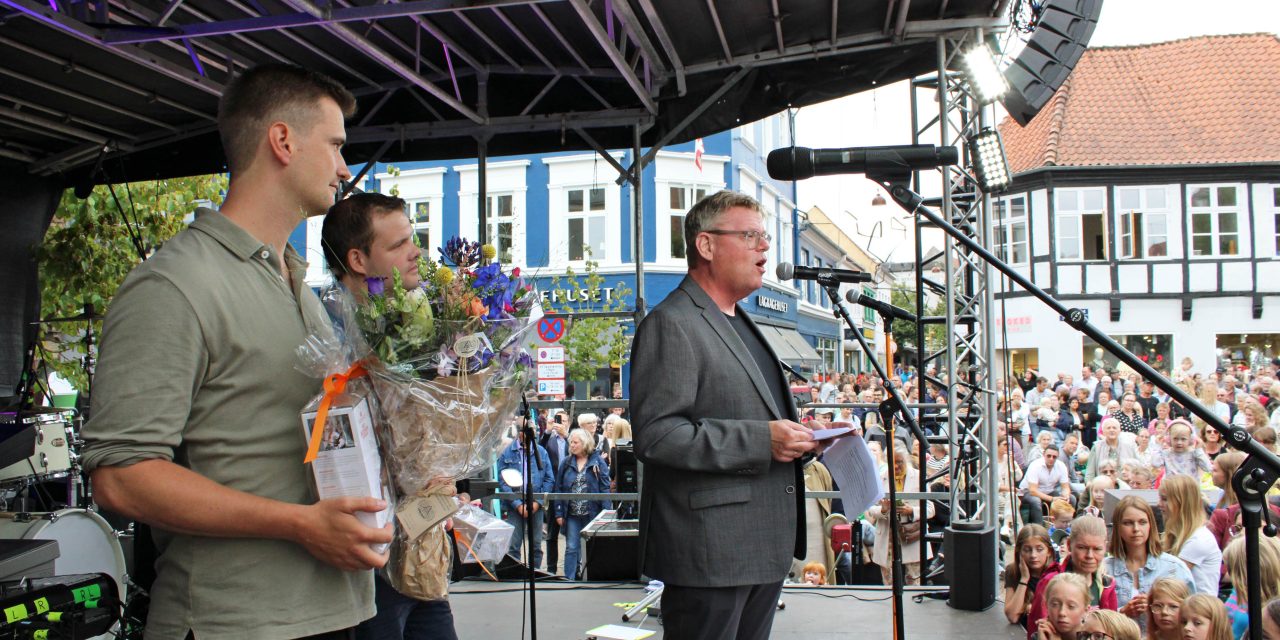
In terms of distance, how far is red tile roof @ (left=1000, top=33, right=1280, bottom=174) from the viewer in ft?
72.8

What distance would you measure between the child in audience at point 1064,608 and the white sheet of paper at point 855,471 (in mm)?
2105

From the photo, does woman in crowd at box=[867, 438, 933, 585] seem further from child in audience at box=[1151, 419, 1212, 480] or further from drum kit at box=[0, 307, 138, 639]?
drum kit at box=[0, 307, 138, 639]

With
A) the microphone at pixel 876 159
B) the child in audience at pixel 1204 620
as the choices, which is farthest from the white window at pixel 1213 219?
the microphone at pixel 876 159

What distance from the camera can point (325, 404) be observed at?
1377mm

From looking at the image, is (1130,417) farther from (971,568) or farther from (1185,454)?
(971,568)

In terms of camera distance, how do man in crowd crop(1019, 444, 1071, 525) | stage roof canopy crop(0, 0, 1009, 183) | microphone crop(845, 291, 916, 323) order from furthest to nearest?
man in crowd crop(1019, 444, 1071, 525) → stage roof canopy crop(0, 0, 1009, 183) → microphone crop(845, 291, 916, 323)

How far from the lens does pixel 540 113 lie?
21.0 feet

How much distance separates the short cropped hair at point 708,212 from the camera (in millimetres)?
2832

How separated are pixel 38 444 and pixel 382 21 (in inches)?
159

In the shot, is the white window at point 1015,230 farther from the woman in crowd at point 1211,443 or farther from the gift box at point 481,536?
the gift box at point 481,536

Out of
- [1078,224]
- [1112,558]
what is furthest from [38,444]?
[1078,224]

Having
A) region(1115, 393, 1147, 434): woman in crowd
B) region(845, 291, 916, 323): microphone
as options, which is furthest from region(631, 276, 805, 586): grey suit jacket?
region(1115, 393, 1147, 434): woman in crowd

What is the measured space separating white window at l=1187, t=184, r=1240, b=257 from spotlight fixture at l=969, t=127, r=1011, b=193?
20.1 m

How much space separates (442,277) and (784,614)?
447 centimetres
